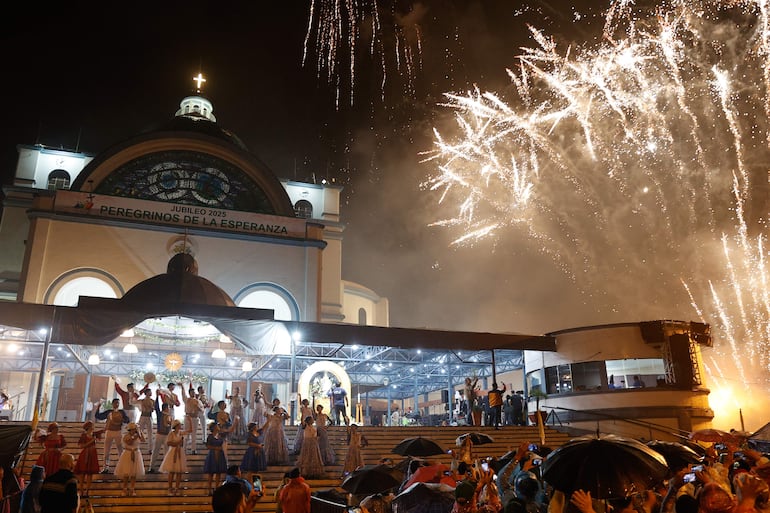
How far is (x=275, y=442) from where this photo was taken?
52.6ft

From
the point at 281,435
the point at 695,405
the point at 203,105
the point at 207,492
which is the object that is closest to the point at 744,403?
the point at 695,405

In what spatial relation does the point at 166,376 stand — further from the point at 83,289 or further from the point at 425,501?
the point at 425,501

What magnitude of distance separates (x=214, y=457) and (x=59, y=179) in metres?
24.2

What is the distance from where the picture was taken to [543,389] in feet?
83.6

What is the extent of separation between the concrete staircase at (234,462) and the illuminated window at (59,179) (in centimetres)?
1834

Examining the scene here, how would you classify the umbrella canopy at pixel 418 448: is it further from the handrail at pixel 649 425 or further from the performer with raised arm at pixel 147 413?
the handrail at pixel 649 425

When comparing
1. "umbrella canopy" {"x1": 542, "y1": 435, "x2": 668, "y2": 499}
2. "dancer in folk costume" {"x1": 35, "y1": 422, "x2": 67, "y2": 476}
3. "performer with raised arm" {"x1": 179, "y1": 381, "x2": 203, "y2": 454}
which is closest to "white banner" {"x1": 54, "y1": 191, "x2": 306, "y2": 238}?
"performer with raised arm" {"x1": 179, "y1": 381, "x2": 203, "y2": 454}

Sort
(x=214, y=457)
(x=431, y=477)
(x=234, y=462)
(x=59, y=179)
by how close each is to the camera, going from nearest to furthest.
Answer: (x=431, y=477)
(x=214, y=457)
(x=234, y=462)
(x=59, y=179)

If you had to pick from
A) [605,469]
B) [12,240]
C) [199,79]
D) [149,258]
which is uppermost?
[199,79]

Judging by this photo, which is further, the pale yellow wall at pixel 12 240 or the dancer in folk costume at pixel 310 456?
the pale yellow wall at pixel 12 240

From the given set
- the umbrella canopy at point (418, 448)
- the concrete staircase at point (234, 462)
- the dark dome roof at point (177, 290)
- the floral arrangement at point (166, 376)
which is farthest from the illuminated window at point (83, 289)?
the umbrella canopy at point (418, 448)

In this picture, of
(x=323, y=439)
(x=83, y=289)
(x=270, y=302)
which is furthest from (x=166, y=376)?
(x=323, y=439)

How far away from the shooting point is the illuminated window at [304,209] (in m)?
35.3

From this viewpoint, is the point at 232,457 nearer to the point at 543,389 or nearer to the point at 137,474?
the point at 137,474
